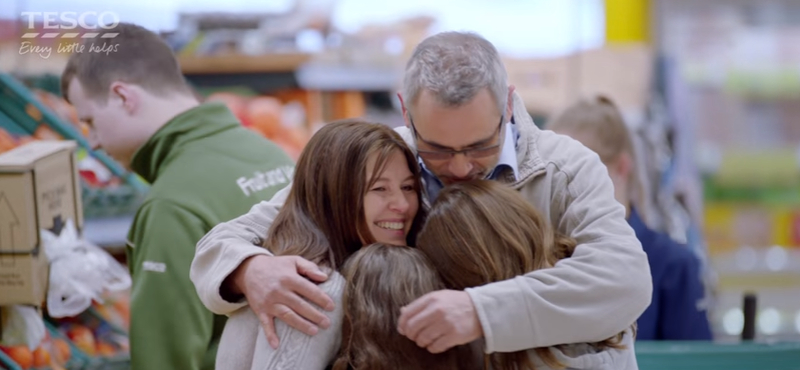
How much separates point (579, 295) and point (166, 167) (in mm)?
1459

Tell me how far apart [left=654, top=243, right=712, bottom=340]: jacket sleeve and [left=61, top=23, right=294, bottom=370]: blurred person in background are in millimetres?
1320

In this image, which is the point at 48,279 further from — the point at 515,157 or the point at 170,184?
the point at 515,157

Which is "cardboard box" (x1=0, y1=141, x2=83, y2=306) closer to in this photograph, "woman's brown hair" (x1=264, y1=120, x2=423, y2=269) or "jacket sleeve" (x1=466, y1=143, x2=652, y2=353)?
"woman's brown hair" (x1=264, y1=120, x2=423, y2=269)

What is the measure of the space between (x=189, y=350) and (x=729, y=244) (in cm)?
462

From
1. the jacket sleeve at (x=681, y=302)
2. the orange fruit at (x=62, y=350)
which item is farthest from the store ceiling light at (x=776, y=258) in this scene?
the orange fruit at (x=62, y=350)

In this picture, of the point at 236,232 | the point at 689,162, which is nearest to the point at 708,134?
the point at 689,162

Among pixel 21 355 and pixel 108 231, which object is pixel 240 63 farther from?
pixel 21 355

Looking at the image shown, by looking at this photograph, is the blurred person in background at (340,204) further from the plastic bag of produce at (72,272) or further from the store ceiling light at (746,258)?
the store ceiling light at (746,258)

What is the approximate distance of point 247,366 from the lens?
6.72 feet

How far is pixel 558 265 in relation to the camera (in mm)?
1971

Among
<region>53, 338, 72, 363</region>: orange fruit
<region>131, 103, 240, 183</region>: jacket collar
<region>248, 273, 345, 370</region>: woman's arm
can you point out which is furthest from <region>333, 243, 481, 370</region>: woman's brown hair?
<region>53, 338, 72, 363</region>: orange fruit

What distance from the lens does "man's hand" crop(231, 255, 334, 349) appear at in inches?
75.8

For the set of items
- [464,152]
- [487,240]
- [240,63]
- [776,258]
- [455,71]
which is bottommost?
[776,258]

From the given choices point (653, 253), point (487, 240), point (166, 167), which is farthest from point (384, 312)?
point (653, 253)
